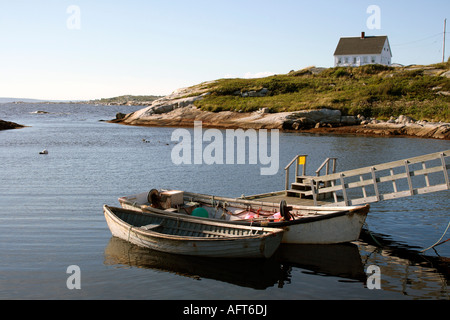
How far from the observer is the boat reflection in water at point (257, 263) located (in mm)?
15477

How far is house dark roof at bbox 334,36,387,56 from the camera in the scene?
99938 millimetres

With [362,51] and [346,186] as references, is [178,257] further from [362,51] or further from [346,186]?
[362,51]

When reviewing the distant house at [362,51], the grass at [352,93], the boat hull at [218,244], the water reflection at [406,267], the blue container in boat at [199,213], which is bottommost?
the water reflection at [406,267]

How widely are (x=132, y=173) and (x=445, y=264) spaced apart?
2497 cm

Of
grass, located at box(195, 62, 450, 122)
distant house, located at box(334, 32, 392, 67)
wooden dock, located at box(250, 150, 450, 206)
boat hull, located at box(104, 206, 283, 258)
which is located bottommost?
boat hull, located at box(104, 206, 283, 258)

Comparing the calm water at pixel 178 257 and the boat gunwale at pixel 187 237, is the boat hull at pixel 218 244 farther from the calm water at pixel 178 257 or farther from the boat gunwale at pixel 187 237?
the calm water at pixel 178 257

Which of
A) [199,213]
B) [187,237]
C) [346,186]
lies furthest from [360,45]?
[187,237]

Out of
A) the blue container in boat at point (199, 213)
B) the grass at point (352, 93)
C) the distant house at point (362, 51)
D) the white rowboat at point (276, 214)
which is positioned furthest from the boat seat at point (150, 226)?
the distant house at point (362, 51)

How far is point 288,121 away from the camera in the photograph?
6875 cm

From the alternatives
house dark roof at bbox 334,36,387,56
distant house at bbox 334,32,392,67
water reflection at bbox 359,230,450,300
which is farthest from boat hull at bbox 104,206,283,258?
house dark roof at bbox 334,36,387,56

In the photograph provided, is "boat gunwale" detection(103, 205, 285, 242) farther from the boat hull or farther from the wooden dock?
A: the wooden dock

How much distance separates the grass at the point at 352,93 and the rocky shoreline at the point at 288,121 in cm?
228

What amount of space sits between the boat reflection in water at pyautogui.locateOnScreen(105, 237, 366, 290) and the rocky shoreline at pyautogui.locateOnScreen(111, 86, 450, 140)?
44.2m

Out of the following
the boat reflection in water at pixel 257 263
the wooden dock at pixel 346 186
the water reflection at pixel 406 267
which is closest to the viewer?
the water reflection at pixel 406 267
